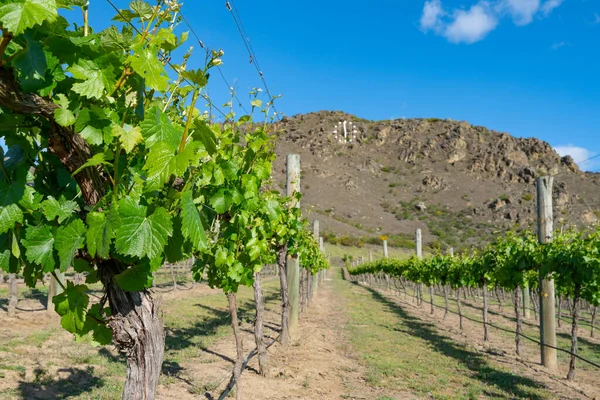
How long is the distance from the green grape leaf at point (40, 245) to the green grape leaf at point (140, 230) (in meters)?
0.39

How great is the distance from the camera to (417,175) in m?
80.9

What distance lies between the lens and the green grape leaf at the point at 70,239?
5.36ft

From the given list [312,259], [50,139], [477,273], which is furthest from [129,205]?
[312,259]

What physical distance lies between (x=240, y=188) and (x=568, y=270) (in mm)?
7191

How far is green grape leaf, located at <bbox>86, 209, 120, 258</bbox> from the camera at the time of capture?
5.12 feet

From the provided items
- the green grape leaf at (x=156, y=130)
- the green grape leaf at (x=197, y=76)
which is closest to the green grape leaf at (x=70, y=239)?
the green grape leaf at (x=156, y=130)

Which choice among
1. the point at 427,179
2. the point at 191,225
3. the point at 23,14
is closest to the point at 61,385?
the point at 191,225

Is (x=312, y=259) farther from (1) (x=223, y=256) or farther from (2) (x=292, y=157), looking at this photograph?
(1) (x=223, y=256)

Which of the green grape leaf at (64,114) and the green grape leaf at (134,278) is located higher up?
the green grape leaf at (64,114)

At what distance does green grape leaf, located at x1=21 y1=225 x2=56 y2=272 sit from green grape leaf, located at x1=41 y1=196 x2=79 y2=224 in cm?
7

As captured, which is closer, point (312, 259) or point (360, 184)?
point (312, 259)

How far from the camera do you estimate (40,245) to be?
1.70 m

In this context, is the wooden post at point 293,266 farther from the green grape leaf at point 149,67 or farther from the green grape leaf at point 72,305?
the green grape leaf at point 149,67

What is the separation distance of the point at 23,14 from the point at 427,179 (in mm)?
80388
